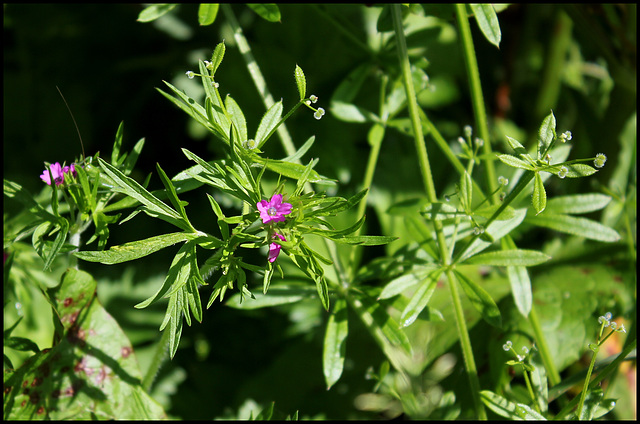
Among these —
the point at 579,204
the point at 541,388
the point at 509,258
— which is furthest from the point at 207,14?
the point at 541,388

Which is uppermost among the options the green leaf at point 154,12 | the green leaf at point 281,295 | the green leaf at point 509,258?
the green leaf at point 154,12

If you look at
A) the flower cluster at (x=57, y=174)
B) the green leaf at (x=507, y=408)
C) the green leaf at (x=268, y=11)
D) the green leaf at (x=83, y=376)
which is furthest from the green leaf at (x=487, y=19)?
the green leaf at (x=83, y=376)

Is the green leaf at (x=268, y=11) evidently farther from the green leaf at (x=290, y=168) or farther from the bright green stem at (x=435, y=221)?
the green leaf at (x=290, y=168)

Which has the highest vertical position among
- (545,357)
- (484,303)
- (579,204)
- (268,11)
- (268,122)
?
(268,11)

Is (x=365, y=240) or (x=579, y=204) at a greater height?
(x=365, y=240)

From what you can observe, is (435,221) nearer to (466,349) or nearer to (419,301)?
(419,301)
